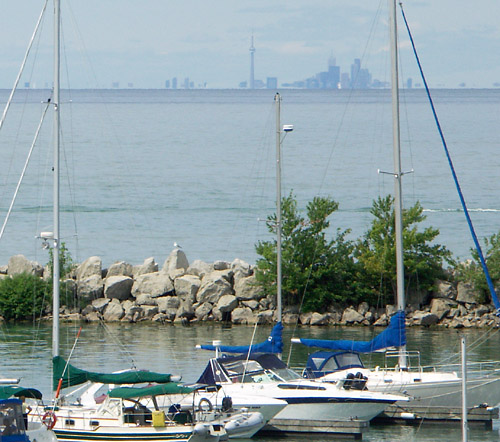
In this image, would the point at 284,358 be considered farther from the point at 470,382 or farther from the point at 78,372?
the point at 78,372

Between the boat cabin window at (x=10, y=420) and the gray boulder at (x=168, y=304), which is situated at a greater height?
the gray boulder at (x=168, y=304)

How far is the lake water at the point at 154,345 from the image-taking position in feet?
123

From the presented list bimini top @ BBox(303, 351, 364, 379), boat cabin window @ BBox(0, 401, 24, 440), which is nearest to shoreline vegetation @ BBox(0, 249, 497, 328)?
bimini top @ BBox(303, 351, 364, 379)

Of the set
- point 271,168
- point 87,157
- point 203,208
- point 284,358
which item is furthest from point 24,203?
point 284,358

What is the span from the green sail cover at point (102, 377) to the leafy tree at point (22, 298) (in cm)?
1950

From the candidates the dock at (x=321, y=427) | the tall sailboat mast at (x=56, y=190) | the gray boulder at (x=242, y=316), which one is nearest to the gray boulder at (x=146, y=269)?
the gray boulder at (x=242, y=316)

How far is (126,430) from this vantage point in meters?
25.3

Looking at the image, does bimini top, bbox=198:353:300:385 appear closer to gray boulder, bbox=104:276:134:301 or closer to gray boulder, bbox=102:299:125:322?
gray boulder, bbox=102:299:125:322

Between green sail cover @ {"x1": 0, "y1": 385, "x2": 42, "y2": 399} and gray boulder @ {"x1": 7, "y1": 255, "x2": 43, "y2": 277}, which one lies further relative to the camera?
gray boulder @ {"x1": 7, "y1": 255, "x2": 43, "y2": 277}

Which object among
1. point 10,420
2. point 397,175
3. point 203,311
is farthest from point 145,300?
point 10,420

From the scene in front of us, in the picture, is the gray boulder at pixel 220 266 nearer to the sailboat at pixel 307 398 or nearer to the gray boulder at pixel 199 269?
the gray boulder at pixel 199 269

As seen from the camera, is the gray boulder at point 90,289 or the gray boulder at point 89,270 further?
the gray boulder at point 89,270

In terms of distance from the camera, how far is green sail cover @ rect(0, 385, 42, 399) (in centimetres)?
2581

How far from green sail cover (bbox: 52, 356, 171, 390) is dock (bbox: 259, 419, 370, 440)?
376 centimetres
